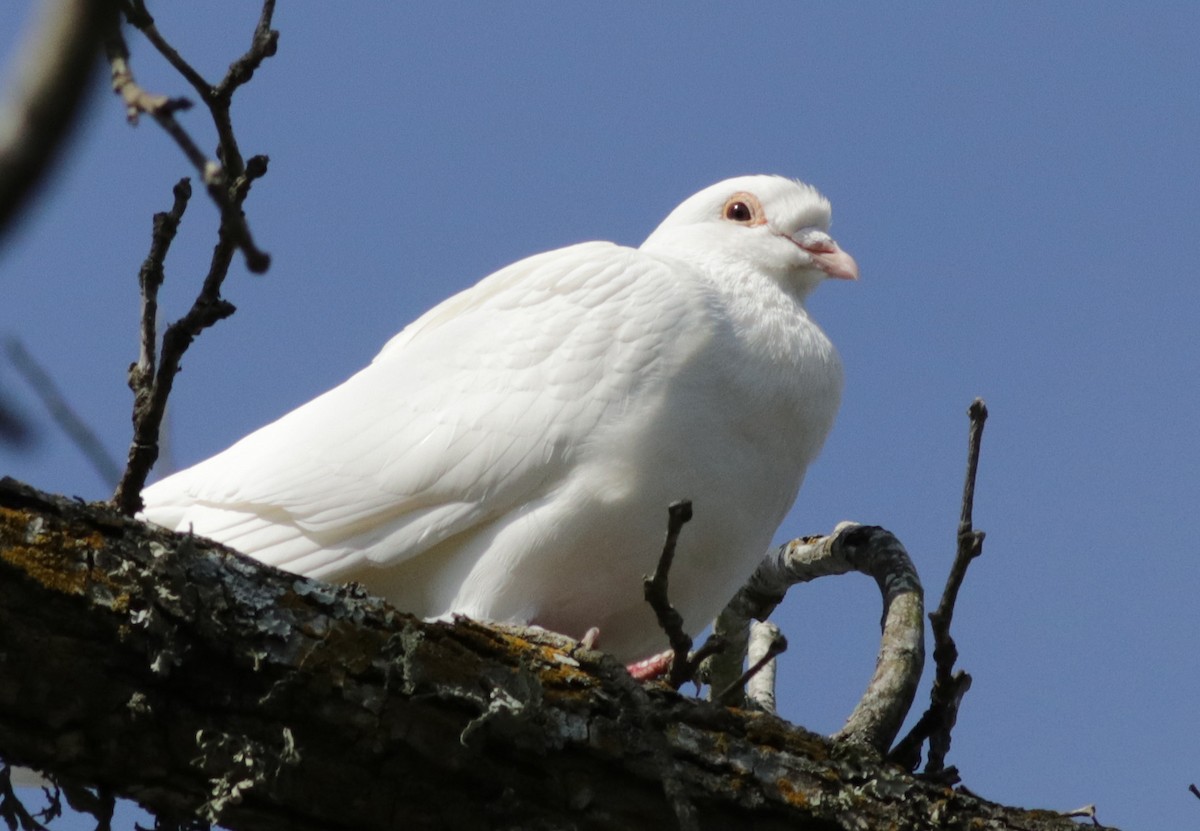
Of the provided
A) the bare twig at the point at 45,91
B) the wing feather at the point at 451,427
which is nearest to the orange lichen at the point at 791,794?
the wing feather at the point at 451,427

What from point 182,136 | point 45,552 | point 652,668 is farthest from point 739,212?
point 182,136

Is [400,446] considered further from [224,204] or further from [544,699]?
[224,204]

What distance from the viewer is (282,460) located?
5.84 m

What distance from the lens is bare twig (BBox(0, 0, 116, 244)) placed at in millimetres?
972

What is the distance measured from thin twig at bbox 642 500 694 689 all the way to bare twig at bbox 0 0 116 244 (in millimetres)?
2602

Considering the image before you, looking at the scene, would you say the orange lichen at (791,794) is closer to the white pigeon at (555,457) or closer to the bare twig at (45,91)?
the white pigeon at (555,457)

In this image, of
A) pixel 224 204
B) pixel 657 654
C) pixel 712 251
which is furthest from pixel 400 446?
pixel 224 204

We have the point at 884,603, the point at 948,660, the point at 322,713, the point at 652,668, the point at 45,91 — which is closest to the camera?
the point at 45,91

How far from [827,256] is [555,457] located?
2084mm

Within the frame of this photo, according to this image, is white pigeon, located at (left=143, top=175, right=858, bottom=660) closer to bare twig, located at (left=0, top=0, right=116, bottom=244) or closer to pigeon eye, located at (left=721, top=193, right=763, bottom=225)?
pigeon eye, located at (left=721, top=193, right=763, bottom=225)

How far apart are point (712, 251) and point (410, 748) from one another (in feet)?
12.0

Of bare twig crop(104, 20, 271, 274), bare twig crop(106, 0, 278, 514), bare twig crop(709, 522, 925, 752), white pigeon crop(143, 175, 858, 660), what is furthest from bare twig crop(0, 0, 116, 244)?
white pigeon crop(143, 175, 858, 660)

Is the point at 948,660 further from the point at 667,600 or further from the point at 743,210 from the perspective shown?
the point at 743,210

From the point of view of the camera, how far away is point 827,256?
22.3ft
